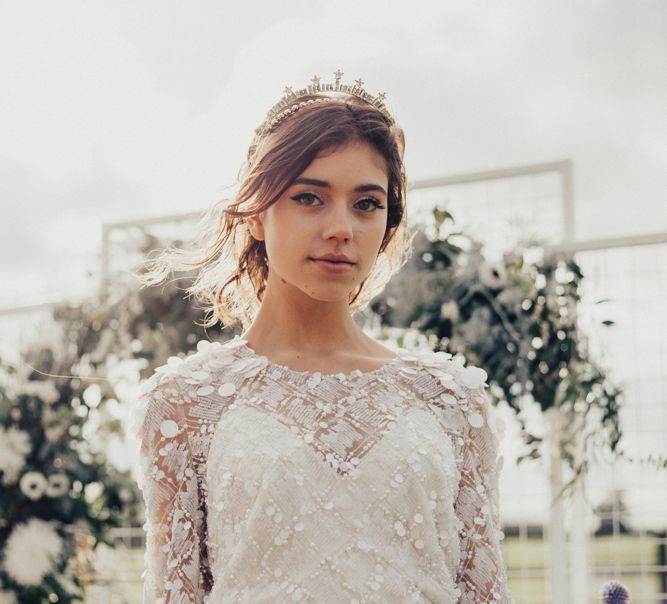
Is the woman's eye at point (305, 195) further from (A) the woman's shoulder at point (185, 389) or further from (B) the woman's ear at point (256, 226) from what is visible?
(A) the woman's shoulder at point (185, 389)

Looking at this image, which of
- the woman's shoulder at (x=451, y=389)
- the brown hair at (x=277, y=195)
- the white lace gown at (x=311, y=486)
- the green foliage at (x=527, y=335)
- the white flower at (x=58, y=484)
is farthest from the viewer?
the white flower at (x=58, y=484)

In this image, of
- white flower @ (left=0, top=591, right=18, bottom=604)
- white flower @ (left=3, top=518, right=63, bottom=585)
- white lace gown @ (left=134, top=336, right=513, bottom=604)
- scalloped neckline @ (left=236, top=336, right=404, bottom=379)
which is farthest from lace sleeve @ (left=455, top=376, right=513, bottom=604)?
white flower @ (left=0, top=591, right=18, bottom=604)

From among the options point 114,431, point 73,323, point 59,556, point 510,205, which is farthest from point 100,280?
point 510,205

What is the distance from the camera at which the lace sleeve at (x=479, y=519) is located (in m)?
1.82

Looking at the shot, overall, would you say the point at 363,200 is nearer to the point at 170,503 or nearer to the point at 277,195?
the point at 277,195

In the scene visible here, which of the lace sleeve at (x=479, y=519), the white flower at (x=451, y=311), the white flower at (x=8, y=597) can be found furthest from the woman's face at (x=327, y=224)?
the white flower at (x=8, y=597)

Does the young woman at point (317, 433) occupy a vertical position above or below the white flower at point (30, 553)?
above

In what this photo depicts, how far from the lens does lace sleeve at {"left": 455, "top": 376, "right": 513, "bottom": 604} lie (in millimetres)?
1818

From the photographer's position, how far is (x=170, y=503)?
172 cm

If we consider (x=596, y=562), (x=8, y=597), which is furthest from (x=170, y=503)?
(x=8, y=597)

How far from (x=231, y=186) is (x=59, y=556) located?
3127 millimetres

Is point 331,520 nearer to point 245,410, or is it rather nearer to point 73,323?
point 245,410

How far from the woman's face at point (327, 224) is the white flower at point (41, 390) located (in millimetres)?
3144

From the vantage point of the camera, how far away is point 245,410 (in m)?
1.75
